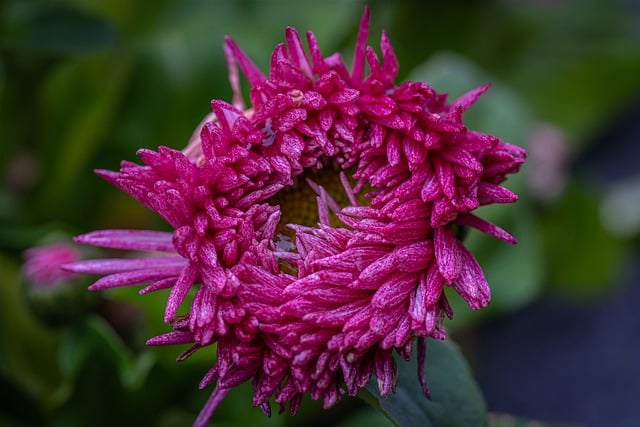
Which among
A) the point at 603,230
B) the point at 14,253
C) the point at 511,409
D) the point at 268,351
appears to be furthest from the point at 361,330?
the point at 603,230

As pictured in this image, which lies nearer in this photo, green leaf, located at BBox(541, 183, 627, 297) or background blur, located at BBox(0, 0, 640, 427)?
background blur, located at BBox(0, 0, 640, 427)

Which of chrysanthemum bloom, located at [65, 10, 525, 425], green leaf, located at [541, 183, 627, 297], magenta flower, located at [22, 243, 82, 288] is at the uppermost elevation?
chrysanthemum bloom, located at [65, 10, 525, 425]

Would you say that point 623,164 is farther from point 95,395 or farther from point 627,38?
point 95,395

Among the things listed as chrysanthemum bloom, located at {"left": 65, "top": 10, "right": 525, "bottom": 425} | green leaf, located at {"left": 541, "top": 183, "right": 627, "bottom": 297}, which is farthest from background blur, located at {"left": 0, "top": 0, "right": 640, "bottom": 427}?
chrysanthemum bloom, located at {"left": 65, "top": 10, "right": 525, "bottom": 425}

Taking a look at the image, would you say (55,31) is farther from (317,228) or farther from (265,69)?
(317,228)

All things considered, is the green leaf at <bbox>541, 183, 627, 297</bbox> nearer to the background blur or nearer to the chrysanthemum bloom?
the background blur

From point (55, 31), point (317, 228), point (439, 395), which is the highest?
point (55, 31)

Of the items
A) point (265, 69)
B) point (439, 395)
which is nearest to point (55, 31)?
point (265, 69)
